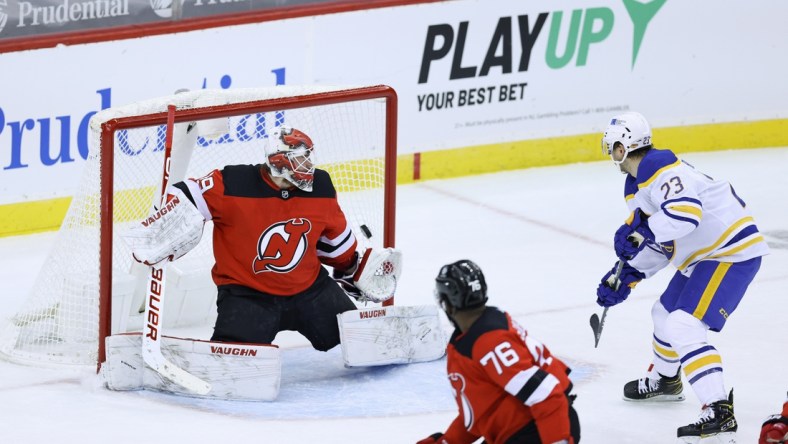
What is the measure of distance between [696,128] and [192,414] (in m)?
4.37

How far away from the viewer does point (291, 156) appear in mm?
4785

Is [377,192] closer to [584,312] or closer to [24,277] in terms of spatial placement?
[584,312]

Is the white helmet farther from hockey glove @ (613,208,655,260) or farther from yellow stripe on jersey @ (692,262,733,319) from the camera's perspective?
yellow stripe on jersey @ (692,262,733,319)

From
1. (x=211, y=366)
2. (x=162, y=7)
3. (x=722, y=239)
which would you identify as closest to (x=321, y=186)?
(x=211, y=366)

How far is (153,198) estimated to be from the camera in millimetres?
5387

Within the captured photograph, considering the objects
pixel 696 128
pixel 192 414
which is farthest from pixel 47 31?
pixel 696 128

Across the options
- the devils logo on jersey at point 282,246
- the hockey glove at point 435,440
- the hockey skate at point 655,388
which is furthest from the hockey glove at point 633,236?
the hockey glove at point 435,440

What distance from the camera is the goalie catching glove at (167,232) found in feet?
15.8

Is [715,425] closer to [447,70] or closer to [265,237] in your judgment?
[265,237]

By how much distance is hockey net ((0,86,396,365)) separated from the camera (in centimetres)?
505

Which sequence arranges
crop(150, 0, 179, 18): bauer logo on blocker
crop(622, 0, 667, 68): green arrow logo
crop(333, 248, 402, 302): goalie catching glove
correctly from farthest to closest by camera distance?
1. crop(622, 0, 667, 68): green arrow logo
2. crop(150, 0, 179, 18): bauer logo on blocker
3. crop(333, 248, 402, 302): goalie catching glove

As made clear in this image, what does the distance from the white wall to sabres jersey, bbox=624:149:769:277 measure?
9.04 ft

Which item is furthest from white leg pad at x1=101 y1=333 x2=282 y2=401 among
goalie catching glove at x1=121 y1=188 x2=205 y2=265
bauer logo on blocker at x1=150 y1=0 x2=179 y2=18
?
bauer logo on blocker at x1=150 y1=0 x2=179 y2=18

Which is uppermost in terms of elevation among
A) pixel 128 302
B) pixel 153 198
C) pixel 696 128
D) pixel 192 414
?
pixel 696 128
